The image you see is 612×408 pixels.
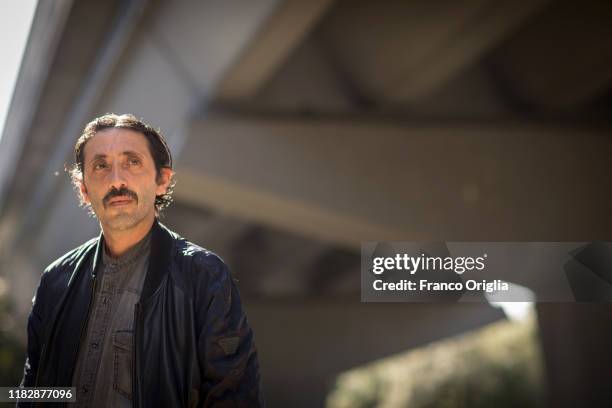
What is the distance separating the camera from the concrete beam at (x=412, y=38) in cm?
659

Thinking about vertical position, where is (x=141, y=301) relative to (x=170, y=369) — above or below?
above

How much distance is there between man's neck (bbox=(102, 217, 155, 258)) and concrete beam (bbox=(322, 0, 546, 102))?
14.6 ft

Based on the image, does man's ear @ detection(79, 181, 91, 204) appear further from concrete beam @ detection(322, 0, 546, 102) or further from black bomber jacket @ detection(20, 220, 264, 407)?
concrete beam @ detection(322, 0, 546, 102)

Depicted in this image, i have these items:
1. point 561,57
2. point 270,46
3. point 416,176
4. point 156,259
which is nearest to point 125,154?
point 156,259

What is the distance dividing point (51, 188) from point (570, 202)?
805 cm

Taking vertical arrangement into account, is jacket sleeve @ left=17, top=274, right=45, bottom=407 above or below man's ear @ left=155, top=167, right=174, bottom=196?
below

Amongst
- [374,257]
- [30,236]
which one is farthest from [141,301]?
[30,236]

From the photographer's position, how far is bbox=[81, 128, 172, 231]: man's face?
8.14ft

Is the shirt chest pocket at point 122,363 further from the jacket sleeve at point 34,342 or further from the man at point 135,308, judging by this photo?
the jacket sleeve at point 34,342

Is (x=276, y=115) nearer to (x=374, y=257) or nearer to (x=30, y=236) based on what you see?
(x=374, y=257)

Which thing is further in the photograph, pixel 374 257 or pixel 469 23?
pixel 469 23

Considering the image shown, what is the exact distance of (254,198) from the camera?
27.7 feet

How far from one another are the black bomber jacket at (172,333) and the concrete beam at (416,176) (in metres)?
5.50

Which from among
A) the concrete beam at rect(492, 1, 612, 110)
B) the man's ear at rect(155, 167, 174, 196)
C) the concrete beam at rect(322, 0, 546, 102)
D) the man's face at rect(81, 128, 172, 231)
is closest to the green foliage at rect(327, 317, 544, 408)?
the concrete beam at rect(492, 1, 612, 110)
